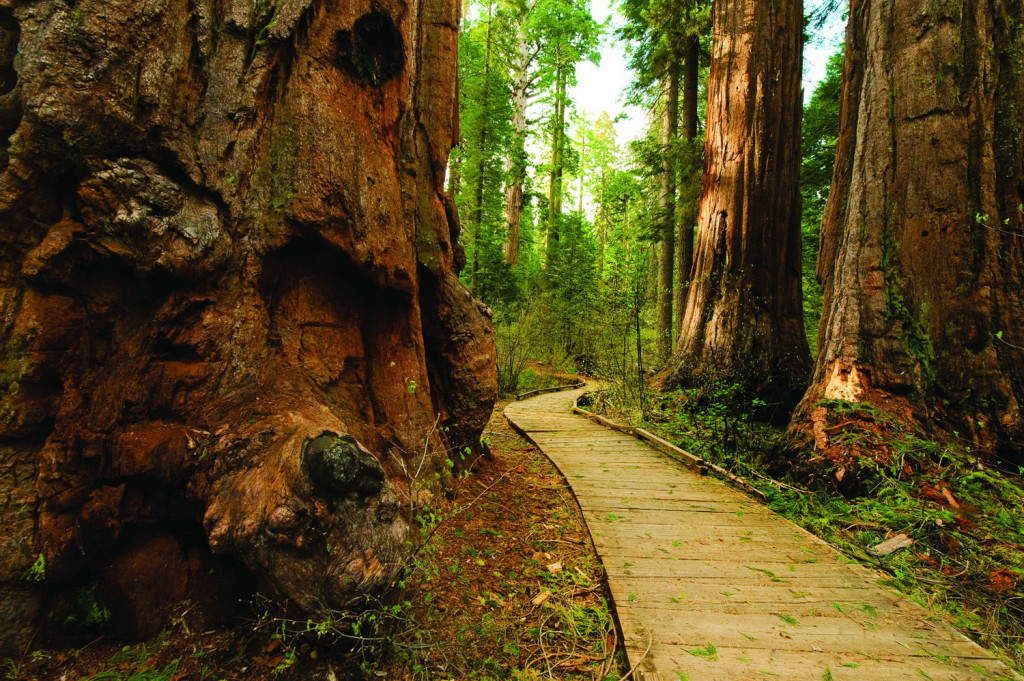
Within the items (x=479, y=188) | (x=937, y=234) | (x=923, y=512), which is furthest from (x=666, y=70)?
(x=923, y=512)

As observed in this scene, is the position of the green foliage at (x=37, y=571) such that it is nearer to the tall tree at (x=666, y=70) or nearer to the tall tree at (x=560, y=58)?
the tall tree at (x=666, y=70)

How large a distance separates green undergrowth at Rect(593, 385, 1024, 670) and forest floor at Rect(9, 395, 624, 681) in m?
1.90

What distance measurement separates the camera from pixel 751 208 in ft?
23.5

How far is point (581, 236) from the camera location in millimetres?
17750

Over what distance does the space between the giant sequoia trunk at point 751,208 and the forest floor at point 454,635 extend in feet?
15.8

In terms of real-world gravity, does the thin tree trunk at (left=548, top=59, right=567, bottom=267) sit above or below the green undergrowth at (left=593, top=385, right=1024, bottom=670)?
above

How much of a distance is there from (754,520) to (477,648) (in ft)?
8.45

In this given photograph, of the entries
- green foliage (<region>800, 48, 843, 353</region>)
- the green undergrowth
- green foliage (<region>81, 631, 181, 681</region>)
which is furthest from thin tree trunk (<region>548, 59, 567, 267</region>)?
green foliage (<region>81, 631, 181, 681</region>)

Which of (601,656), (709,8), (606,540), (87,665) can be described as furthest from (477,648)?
(709,8)

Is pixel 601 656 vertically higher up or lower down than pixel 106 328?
lower down

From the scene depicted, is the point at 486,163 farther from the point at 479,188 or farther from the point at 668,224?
the point at 668,224

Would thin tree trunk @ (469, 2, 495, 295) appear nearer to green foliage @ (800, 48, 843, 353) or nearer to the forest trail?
green foliage @ (800, 48, 843, 353)

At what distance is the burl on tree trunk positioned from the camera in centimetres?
184

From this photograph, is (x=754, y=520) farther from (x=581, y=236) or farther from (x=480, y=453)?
(x=581, y=236)
